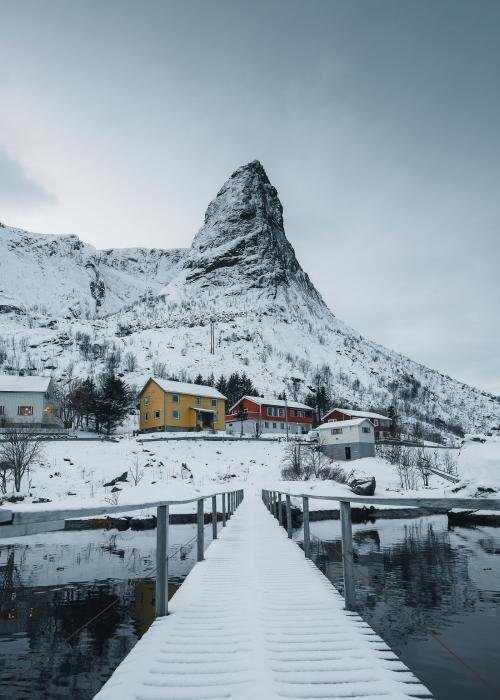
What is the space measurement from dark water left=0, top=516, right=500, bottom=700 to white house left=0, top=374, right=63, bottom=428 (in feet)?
121

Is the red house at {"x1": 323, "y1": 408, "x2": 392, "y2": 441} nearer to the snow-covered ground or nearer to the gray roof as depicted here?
the snow-covered ground

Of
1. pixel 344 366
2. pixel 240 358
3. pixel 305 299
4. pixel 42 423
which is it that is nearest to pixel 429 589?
pixel 42 423

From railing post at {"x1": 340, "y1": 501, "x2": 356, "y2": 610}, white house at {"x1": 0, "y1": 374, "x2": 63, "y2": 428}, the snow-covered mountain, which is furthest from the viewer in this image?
the snow-covered mountain

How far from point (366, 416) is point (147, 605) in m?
64.9

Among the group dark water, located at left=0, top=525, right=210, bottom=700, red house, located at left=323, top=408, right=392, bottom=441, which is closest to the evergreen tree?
red house, located at left=323, top=408, right=392, bottom=441

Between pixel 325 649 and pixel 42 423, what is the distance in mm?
53480

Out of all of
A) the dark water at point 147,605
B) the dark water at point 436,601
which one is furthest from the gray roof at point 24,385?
the dark water at point 436,601

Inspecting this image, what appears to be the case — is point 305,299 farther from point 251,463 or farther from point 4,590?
point 4,590

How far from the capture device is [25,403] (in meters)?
51.2

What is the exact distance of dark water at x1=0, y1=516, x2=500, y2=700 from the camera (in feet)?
19.3

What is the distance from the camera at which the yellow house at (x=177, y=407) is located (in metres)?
54.6

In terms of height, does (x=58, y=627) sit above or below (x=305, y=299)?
below

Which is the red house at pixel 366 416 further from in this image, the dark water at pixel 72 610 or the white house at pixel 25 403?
the dark water at pixel 72 610

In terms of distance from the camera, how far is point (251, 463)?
1572 inches
